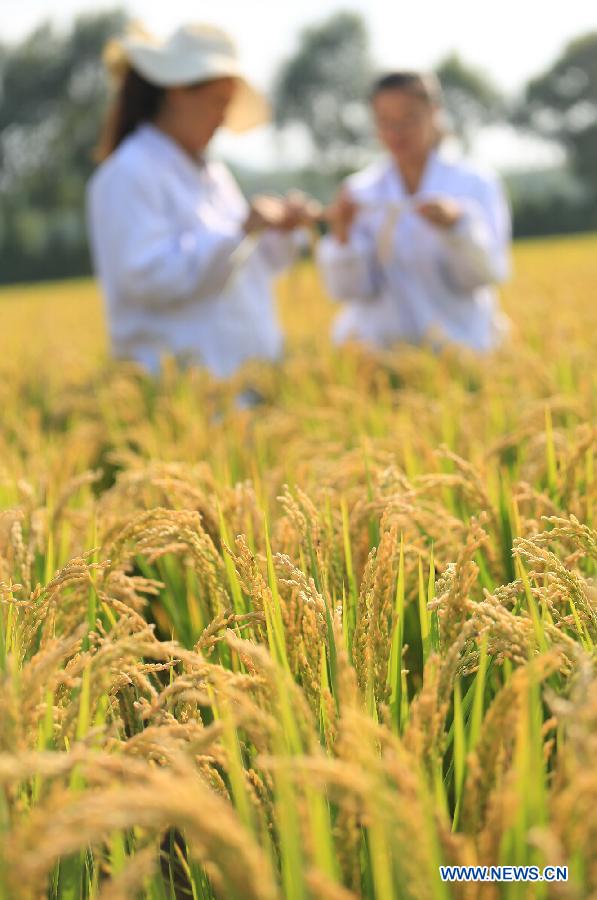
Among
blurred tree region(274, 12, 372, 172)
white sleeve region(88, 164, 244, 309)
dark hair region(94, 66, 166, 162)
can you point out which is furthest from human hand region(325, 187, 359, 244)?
blurred tree region(274, 12, 372, 172)

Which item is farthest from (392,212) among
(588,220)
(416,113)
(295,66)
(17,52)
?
(295,66)

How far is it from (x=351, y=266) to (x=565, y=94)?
61.8 metres

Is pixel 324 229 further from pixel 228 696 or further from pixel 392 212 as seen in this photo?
pixel 228 696

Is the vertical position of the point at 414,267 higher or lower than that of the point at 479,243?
lower

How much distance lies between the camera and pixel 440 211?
11.8 ft

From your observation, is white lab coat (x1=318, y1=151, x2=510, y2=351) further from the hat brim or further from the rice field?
the rice field

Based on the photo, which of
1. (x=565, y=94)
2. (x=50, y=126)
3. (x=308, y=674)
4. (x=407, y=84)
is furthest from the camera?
(x=565, y=94)

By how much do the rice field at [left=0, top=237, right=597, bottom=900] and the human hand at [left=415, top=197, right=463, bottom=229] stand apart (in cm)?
158

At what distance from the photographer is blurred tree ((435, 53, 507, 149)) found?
197 feet

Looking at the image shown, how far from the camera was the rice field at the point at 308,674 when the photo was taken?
0.59 metres

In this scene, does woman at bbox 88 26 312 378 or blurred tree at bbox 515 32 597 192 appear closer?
woman at bbox 88 26 312 378

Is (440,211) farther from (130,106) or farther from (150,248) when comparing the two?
(130,106)

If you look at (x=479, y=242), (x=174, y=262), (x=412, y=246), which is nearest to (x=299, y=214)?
(x=174, y=262)

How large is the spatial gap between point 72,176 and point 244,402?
1724 inches
